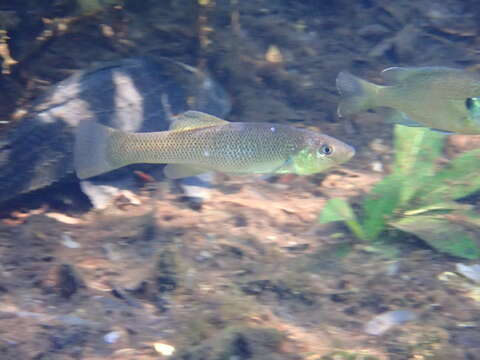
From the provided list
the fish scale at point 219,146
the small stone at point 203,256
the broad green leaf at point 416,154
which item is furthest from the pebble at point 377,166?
the small stone at point 203,256

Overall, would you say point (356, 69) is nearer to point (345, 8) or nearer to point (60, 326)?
point (345, 8)

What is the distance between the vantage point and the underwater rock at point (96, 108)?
5.02 m

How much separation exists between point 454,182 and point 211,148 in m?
2.57

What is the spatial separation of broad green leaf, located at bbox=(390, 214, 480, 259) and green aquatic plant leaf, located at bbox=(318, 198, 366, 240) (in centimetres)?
34

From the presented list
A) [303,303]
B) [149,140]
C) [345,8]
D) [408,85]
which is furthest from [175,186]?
[345,8]

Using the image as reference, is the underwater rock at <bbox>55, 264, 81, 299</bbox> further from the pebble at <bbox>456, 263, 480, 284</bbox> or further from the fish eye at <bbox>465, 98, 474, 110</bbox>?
the fish eye at <bbox>465, 98, 474, 110</bbox>

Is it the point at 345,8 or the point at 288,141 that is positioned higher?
the point at 345,8

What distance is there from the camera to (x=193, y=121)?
14.0 ft

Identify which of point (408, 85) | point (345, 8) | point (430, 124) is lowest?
point (430, 124)

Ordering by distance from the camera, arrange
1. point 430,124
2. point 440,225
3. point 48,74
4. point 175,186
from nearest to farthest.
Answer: point 430,124 < point 440,225 < point 175,186 < point 48,74

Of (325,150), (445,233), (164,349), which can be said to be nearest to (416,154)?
(445,233)

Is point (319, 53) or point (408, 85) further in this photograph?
point (319, 53)

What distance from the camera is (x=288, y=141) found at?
13.7 ft

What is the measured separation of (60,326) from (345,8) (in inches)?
275
